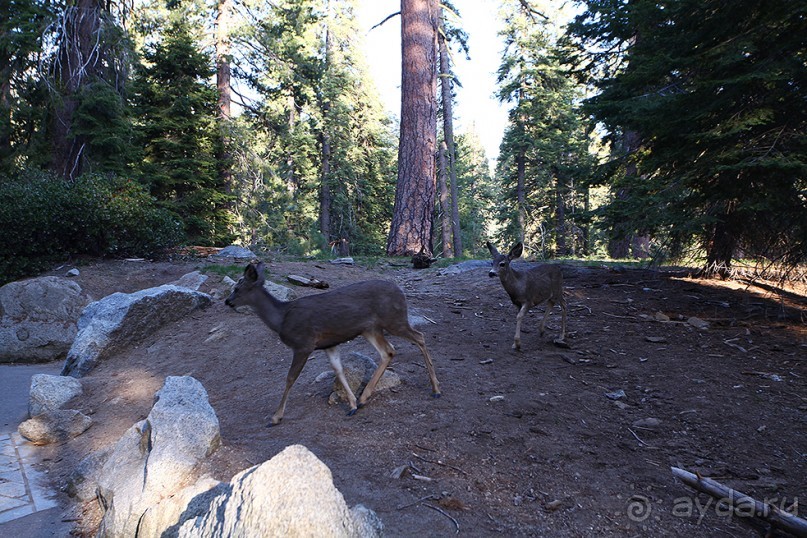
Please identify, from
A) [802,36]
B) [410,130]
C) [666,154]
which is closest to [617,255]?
[410,130]

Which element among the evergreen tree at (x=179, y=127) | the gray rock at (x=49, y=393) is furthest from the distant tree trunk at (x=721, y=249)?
the evergreen tree at (x=179, y=127)

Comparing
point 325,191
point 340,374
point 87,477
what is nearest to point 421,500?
point 340,374

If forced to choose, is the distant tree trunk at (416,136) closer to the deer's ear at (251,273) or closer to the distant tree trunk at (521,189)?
the deer's ear at (251,273)

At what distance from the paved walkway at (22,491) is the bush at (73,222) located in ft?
21.6

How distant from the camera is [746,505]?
353cm

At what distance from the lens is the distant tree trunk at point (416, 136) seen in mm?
15508

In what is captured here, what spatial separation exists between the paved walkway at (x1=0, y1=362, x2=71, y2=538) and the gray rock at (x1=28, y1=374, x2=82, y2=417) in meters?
0.39

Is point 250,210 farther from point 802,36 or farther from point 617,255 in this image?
point 802,36

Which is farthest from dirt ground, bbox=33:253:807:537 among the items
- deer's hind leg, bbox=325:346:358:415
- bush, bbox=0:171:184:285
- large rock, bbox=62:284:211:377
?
bush, bbox=0:171:184:285

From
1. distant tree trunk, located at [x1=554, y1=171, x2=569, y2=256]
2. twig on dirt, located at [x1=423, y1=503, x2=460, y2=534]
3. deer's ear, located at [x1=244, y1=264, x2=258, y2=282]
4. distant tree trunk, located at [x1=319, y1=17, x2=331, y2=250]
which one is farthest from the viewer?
distant tree trunk, located at [x1=554, y1=171, x2=569, y2=256]

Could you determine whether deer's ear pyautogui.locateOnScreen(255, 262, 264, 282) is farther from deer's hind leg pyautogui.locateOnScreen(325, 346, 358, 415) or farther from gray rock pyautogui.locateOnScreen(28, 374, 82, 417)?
gray rock pyautogui.locateOnScreen(28, 374, 82, 417)

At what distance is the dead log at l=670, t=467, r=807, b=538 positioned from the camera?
3.18m

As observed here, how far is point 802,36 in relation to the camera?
22.4 feet

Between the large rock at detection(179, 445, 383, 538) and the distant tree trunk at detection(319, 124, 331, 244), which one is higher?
the distant tree trunk at detection(319, 124, 331, 244)
